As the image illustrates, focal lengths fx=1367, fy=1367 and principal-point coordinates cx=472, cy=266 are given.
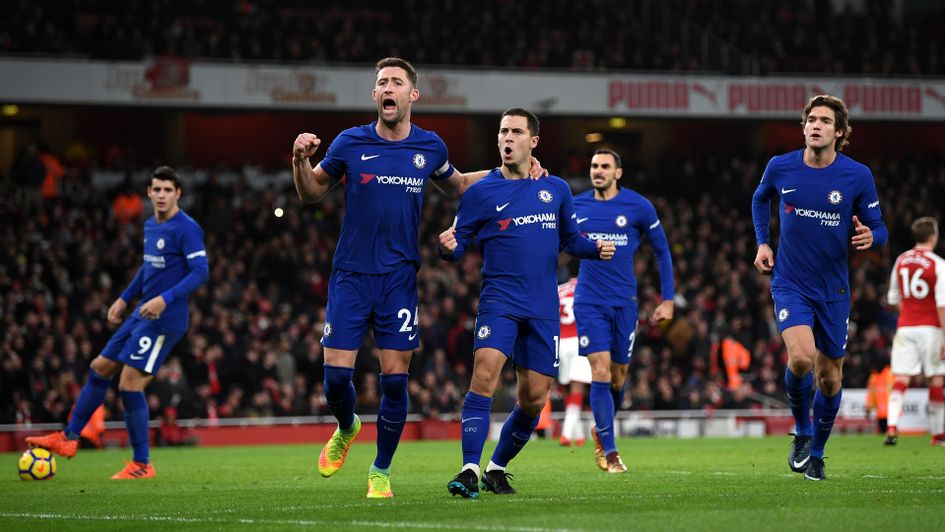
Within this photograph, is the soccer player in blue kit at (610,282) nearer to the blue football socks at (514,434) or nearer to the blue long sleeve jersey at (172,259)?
the blue football socks at (514,434)

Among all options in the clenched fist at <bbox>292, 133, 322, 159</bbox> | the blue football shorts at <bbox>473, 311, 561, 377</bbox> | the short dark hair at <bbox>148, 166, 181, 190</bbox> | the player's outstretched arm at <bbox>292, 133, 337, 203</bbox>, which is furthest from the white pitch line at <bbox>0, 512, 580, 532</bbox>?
the short dark hair at <bbox>148, 166, 181, 190</bbox>

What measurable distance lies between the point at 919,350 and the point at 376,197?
9736 mm

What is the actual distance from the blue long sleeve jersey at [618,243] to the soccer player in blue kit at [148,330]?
355 cm

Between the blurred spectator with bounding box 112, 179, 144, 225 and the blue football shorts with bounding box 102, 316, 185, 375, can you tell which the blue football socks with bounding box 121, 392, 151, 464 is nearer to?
the blue football shorts with bounding box 102, 316, 185, 375

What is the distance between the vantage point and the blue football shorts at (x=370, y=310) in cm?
873

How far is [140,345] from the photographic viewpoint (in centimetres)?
1192

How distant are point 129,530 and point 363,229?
2.52 metres

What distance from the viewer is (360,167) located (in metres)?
8.85

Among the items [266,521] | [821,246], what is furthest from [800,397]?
[266,521]

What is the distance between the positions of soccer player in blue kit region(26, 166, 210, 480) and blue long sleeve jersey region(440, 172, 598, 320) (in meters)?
3.77

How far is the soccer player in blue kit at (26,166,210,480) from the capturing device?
12.0 metres

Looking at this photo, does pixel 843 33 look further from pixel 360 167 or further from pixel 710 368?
pixel 360 167

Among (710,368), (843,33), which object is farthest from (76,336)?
(843,33)

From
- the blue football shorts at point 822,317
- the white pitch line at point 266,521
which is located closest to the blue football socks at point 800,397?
the blue football shorts at point 822,317
